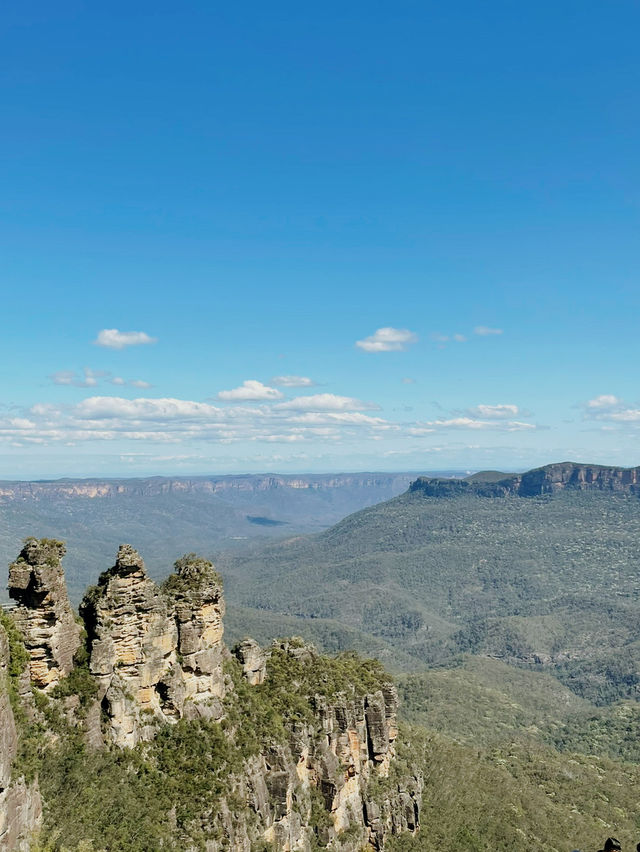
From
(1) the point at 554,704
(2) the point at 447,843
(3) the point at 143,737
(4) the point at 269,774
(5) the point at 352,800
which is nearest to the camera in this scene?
(3) the point at 143,737

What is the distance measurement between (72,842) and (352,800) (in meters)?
31.8

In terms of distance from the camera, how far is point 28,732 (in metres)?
34.2

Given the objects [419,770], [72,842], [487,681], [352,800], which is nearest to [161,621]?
[72,842]

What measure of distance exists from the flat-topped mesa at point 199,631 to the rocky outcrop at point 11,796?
14.7 m

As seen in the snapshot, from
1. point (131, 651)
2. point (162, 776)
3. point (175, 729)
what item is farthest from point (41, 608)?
point (162, 776)

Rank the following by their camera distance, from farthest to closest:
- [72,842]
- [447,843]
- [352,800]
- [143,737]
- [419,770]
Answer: [419,770], [447,843], [352,800], [143,737], [72,842]

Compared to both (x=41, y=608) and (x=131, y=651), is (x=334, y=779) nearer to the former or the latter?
(x=131, y=651)

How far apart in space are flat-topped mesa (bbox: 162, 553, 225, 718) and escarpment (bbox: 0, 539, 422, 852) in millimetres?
102

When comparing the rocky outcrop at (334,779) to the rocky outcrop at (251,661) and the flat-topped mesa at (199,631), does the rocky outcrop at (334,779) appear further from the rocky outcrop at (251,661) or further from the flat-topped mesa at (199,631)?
the flat-topped mesa at (199,631)

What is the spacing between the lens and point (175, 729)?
43.2m

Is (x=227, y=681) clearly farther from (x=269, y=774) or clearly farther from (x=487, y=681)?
(x=487, y=681)

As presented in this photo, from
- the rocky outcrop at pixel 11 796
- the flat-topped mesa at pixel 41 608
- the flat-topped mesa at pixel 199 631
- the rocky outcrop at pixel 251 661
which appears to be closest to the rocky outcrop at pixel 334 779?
the rocky outcrop at pixel 251 661

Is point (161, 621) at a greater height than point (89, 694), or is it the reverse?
point (161, 621)

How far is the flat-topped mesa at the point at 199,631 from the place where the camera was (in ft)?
151
